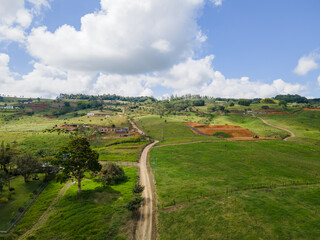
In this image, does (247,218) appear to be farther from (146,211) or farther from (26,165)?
(26,165)

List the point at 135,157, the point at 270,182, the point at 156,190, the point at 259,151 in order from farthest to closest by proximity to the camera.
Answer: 1. the point at 259,151
2. the point at 135,157
3. the point at 270,182
4. the point at 156,190

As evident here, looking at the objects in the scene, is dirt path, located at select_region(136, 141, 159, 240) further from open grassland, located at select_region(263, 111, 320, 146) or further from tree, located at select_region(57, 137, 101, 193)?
open grassland, located at select_region(263, 111, 320, 146)

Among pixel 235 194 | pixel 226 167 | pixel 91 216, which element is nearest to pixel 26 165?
pixel 91 216

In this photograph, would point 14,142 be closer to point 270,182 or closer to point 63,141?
point 63,141

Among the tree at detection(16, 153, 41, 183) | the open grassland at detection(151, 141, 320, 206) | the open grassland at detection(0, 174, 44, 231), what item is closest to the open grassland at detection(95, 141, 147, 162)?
the open grassland at detection(151, 141, 320, 206)

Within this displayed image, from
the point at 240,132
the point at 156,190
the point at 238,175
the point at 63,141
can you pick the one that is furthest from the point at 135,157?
the point at 240,132

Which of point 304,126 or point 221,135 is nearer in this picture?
point 221,135

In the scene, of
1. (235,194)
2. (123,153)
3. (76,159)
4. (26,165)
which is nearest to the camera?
(235,194)
